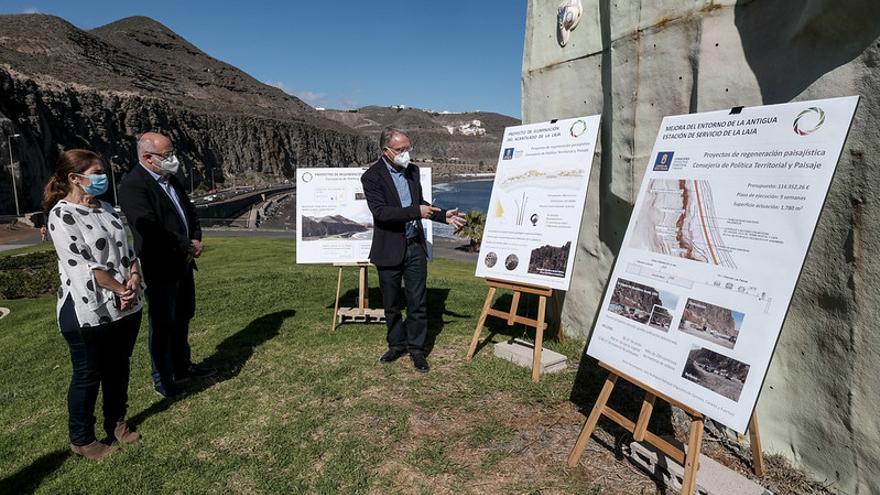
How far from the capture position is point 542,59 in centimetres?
600

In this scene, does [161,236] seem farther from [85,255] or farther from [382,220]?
[382,220]

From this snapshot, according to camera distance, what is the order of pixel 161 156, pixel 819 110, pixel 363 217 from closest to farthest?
1. pixel 819 110
2. pixel 161 156
3. pixel 363 217

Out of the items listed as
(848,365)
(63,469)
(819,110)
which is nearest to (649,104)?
(819,110)

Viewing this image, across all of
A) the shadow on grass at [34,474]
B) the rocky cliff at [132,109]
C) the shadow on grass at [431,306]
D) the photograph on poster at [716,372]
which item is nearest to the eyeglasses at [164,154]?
the shadow on grass at [34,474]

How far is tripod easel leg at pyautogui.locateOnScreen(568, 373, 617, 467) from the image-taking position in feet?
10.4

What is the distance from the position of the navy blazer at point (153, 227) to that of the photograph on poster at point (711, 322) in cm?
396

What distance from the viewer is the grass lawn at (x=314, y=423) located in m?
3.28

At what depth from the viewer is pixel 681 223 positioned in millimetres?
2926

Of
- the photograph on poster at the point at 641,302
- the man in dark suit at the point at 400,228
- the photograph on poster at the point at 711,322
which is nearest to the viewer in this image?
the photograph on poster at the point at 711,322

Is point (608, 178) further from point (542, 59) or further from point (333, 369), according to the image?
point (333, 369)

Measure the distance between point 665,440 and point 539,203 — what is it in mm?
2506

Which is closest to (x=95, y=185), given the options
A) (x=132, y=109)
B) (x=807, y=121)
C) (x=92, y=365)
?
(x=92, y=365)

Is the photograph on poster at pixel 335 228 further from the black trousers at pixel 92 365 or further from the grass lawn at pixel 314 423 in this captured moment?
the black trousers at pixel 92 365

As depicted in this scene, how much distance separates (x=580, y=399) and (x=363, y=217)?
379 cm
